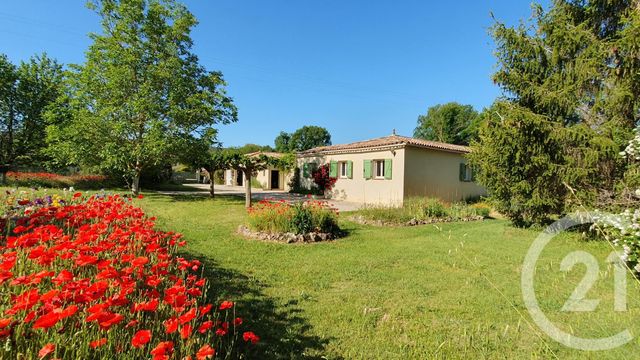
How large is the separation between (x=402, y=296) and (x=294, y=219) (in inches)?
161

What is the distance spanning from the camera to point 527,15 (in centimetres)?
785

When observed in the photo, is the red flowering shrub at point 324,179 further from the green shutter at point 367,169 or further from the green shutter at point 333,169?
the green shutter at point 367,169

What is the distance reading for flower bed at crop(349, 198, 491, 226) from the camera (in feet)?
33.4

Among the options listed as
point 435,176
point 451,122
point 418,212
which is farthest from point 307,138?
point 418,212

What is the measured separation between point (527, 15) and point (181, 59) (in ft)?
48.3

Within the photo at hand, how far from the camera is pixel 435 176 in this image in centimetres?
1581

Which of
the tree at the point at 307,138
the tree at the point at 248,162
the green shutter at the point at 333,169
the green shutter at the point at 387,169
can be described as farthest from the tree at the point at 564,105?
the tree at the point at 307,138

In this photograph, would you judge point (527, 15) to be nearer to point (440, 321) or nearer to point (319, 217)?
point (319, 217)

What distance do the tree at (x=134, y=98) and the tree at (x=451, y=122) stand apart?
40070 millimetres

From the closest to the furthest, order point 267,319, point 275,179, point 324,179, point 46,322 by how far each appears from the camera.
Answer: point 46,322 < point 267,319 < point 324,179 < point 275,179

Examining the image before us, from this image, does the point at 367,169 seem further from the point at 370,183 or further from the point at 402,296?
the point at 402,296

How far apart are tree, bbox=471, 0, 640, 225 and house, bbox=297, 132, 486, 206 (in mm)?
6018

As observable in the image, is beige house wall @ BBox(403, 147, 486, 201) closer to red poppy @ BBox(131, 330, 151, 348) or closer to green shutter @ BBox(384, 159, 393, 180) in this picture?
green shutter @ BBox(384, 159, 393, 180)

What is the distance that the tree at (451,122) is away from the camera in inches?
A: 1841
